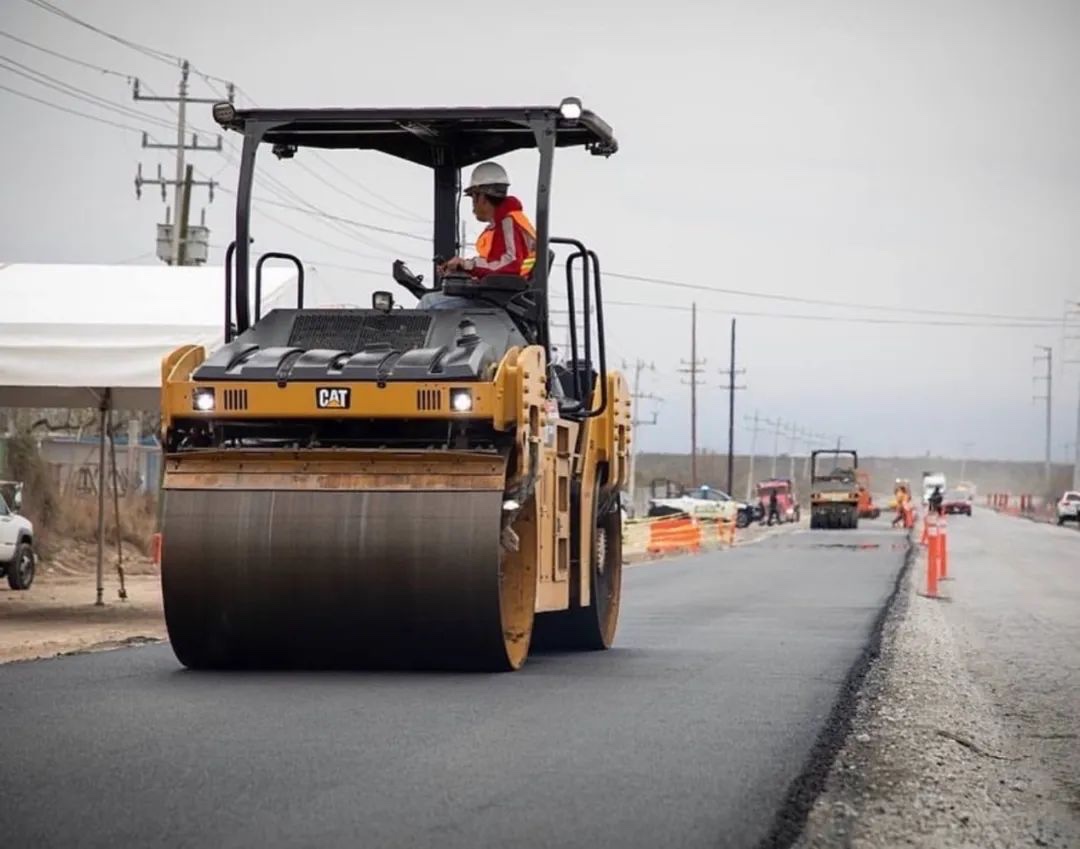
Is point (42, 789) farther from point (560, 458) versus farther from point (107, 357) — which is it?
point (107, 357)

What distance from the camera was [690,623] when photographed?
18844 millimetres

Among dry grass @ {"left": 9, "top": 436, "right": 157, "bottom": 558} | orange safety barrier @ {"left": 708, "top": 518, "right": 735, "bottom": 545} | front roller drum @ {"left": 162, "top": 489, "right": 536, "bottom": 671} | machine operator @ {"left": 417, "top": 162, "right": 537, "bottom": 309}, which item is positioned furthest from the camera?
orange safety barrier @ {"left": 708, "top": 518, "right": 735, "bottom": 545}

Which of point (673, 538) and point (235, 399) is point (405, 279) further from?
point (673, 538)

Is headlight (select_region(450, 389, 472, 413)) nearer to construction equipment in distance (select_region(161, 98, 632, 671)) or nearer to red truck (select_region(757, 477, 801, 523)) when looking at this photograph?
construction equipment in distance (select_region(161, 98, 632, 671))

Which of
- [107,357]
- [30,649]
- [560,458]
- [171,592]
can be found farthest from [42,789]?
[107,357]

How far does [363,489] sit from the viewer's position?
10539 mm

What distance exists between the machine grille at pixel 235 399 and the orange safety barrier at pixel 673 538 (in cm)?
3719

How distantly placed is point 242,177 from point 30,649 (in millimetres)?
5275

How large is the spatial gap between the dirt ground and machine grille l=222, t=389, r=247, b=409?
410 cm

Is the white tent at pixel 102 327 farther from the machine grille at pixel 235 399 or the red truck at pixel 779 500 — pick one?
the red truck at pixel 779 500

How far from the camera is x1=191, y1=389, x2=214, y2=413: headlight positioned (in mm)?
10781

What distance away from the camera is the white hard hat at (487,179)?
12.2 metres

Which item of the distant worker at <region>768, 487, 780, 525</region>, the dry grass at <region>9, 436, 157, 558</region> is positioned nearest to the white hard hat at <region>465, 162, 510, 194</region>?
the dry grass at <region>9, 436, 157, 558</region>

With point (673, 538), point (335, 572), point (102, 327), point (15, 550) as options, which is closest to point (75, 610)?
point (102, 327)
